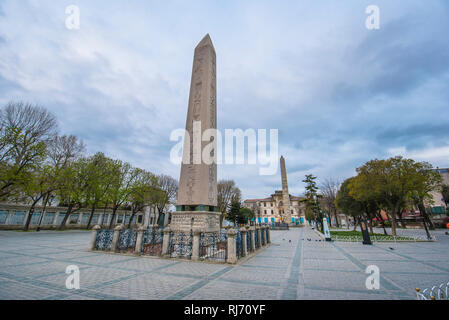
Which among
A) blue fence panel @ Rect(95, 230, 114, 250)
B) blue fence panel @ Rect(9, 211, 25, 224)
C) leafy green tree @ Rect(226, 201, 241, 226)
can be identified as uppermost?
leafy green tree @ Rect(226, 201, 241, 226)

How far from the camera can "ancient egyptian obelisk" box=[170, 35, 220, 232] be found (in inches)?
428

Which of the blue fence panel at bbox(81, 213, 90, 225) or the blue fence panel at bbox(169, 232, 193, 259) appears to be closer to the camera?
the blue fence panel at bbox(169, 232, 193, 259)

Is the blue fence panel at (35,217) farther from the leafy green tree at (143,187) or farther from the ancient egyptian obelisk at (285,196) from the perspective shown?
the ancient egyptian obelisk at (285,196)

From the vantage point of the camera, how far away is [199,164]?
36.7ft

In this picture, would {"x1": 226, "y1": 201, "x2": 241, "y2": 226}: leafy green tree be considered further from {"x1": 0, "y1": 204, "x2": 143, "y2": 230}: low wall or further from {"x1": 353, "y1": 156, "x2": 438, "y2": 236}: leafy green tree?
{"x1": 0, "y1": 204, "x2": 143, "y2": 230}: low wall

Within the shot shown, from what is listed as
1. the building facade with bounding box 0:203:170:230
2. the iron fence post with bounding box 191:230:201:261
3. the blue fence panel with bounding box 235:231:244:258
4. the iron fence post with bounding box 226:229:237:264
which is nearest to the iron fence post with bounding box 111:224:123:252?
the iron fence post with bounding box 191:230:201:261

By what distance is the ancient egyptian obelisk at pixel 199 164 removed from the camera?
10859mm

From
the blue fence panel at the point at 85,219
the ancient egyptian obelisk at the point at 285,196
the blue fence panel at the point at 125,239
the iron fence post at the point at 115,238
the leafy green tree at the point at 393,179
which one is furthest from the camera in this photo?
the ancient egyptian obelisk at the point at 285,196

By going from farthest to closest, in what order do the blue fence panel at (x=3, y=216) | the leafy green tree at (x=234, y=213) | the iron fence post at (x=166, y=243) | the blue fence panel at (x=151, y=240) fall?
the leafy green tree at (x=234, y=213) → the blue fence panel at (x=3, y=216) → the blue fence panel at (x=151, y=240) → the iron fence post at (x=166, y=243)

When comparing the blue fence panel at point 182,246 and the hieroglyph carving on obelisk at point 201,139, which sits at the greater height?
the hieroglyph carving on obelisk at point 201,139

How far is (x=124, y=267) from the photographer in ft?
21.5

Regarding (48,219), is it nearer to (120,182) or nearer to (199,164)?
(120,182)

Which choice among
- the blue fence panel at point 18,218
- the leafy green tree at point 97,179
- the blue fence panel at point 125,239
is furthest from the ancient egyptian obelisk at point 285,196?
the blue fence panel at point 18,218
